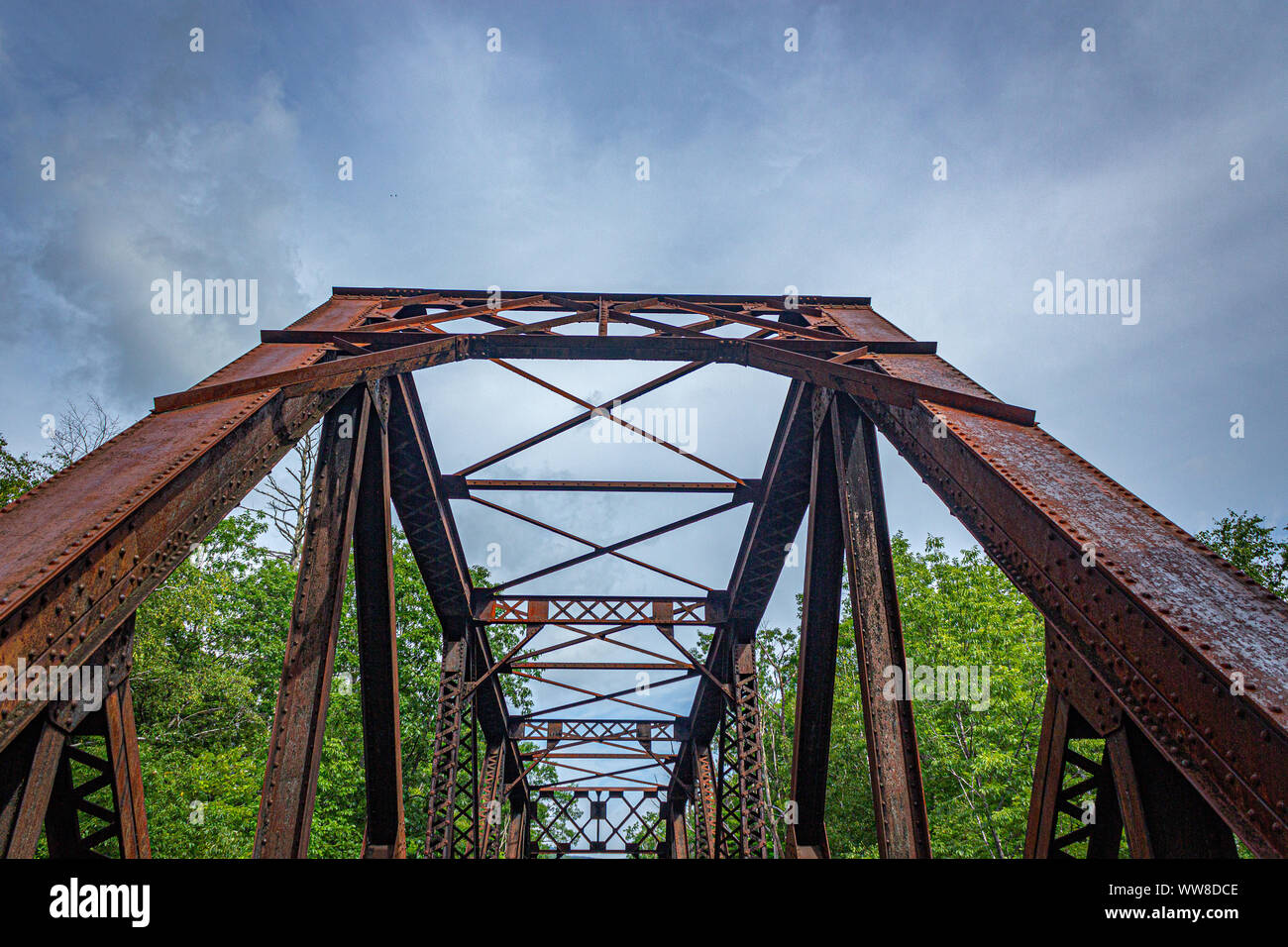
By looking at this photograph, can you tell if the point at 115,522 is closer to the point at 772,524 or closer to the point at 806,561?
the point at 806,561

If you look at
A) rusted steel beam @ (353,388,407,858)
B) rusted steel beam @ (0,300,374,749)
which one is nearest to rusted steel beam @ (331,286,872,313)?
rusted steel beam @ (353,388,407,858)

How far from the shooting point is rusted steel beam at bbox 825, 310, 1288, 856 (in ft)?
7.97

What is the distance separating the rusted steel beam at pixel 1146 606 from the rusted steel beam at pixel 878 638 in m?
1.69

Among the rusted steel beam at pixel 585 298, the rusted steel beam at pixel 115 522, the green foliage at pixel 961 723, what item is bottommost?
the green foliage at pixel 961 723

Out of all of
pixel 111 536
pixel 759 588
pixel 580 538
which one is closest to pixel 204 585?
pixel 580 538

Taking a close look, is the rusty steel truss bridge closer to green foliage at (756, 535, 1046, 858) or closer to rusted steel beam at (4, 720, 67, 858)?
rusted steel beam at (4, 720, 67, 858)

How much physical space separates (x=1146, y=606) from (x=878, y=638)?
308cm

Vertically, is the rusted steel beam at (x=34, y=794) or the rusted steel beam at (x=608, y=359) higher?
the rusted steel beam at (x=608, y=359)

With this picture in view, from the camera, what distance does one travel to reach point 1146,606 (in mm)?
2889

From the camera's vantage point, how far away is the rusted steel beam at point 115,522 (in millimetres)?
2955

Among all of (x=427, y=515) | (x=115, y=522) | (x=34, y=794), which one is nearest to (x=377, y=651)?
(x=427, y=515)

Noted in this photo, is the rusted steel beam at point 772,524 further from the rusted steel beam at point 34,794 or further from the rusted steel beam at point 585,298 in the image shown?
the rusted steel beam at point 34,794

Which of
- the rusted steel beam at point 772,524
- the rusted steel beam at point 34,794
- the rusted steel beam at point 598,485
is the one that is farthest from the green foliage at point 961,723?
the rusted steel beam at point 34,794
